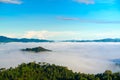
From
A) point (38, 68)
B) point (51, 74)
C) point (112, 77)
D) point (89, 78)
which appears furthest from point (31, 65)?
point (112, 77)

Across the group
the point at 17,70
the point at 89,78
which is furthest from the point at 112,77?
the point at 17,70

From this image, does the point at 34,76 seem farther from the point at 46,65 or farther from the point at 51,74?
the point at 46,65

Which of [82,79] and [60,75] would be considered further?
[60,75]

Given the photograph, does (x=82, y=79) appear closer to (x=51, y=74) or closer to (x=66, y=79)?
(x=66, y=79)

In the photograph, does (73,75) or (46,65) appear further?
(46,65)

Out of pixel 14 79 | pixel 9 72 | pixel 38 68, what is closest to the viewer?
pixel 14 79

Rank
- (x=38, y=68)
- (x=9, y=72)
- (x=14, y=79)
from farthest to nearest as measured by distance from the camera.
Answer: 1. (x=38, y=68)
2. (x=9, y=72)
3. (x=14, y=79)
